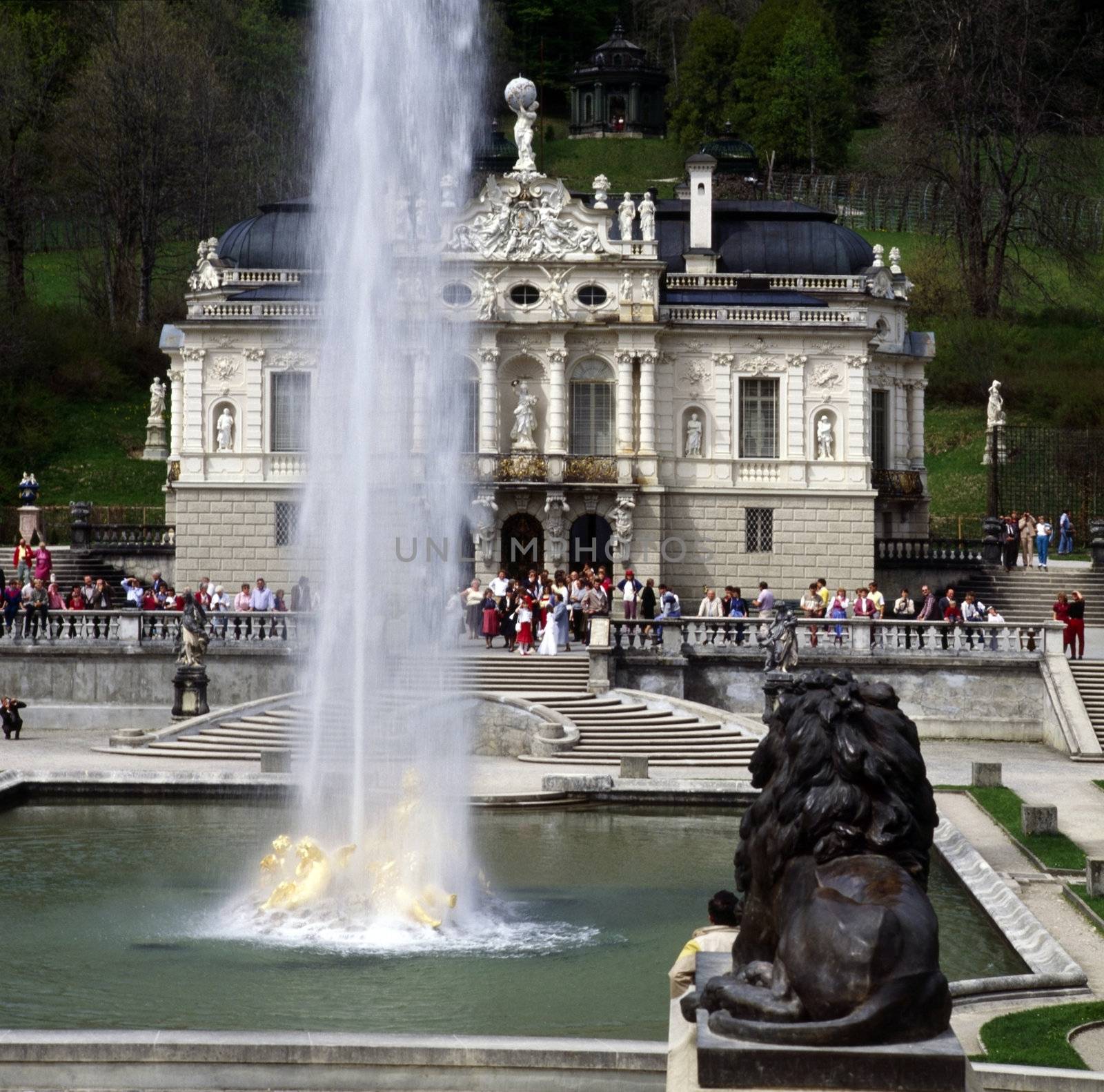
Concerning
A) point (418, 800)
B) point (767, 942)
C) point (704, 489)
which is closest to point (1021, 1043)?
point (767, 942)

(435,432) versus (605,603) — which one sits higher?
(435,432)

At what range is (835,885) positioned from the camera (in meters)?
9.19

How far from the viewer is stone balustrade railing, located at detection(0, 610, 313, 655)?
129 ft

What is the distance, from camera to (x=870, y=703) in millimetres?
9742

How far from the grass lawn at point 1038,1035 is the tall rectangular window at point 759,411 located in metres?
35.2

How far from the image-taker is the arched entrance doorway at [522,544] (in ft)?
164

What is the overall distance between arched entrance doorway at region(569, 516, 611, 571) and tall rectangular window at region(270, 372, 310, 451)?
732 cm

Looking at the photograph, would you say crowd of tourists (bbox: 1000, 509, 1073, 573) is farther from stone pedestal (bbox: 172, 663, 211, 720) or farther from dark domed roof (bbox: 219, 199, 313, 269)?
stone pedestal (bbox: 172, 663, 211, 720)

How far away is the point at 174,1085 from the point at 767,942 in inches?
222

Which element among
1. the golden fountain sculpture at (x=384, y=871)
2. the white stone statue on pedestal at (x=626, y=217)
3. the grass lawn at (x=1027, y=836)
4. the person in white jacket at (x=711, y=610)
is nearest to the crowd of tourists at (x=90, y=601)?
the person in white jacket at (x=711, y=610)

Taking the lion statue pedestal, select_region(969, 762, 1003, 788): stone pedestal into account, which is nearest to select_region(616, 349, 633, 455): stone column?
select_region(969, 762, 1003, 788): stone pedestal

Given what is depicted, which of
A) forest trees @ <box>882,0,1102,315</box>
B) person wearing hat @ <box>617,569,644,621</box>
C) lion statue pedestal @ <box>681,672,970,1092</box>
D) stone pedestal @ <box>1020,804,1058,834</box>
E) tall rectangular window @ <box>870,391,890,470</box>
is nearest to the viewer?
lion statue pedestal @ <box>681,672,970,1092</box>

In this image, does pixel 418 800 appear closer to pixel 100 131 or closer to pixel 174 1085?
pixel 174 1085

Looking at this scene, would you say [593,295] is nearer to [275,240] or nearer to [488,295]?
[488,295]
